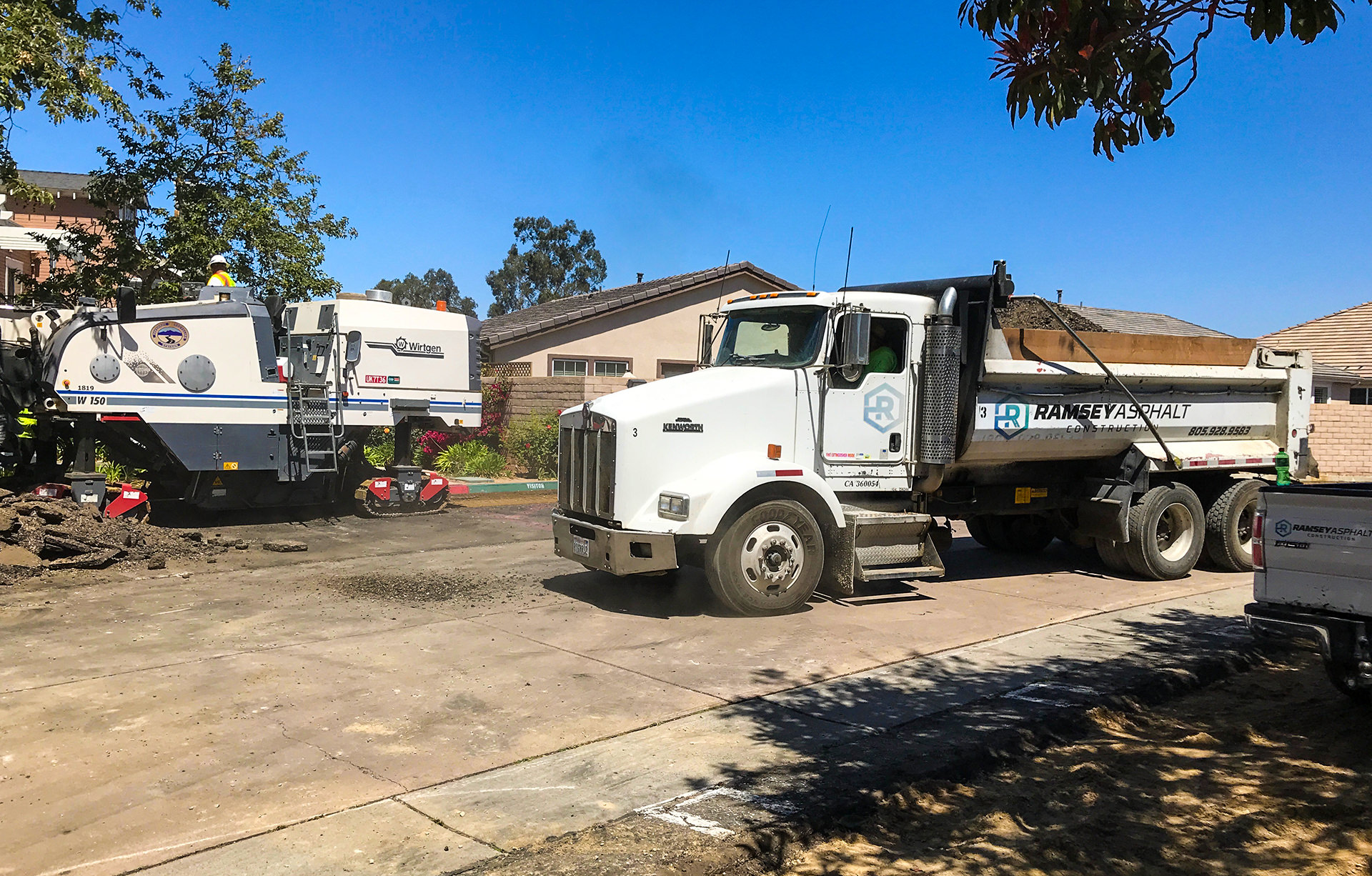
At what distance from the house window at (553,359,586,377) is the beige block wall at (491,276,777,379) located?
0.38 ft

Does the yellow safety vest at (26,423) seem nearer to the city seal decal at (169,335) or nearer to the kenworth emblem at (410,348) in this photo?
the city seal decal at (169,335)

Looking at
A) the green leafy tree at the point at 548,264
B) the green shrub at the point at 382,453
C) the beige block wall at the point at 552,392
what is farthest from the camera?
the green leafy tree at the point at 548,264

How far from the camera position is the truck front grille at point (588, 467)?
856 cm

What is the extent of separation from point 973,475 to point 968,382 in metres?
1.23

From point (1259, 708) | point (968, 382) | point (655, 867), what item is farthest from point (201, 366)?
point (1259, 708)

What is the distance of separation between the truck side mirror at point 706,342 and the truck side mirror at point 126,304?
6.56 metres

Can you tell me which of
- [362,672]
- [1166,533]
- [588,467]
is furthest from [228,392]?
[1166,533]

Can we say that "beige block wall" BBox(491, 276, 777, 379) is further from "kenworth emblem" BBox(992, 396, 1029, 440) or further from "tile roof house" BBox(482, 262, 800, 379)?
"kenworth emblem" BBox(992, 396, 1029, 440)

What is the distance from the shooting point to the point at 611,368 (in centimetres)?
2569

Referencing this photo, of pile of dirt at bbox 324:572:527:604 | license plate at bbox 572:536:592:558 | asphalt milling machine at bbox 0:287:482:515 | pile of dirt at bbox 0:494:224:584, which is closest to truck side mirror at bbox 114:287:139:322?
asphalt milling machine at bbox 0:287:482:515

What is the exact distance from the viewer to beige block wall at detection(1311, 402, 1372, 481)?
2309 cm

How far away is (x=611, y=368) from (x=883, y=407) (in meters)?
16.8

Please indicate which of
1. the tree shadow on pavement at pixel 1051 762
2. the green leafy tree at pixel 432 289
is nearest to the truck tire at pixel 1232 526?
the tree shadow on pavement at pixel 1051 762

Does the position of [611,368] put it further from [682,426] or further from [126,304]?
[682,426]
